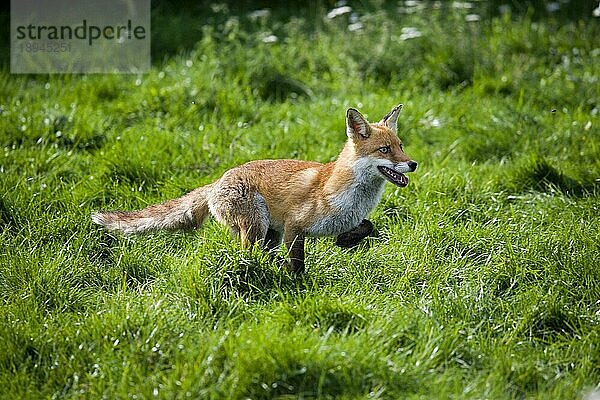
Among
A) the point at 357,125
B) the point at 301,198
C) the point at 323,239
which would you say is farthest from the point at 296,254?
the point at 357,125

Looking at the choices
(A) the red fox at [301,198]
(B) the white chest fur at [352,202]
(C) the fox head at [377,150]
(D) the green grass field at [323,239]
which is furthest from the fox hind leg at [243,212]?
(C) the fox head at [377,150]

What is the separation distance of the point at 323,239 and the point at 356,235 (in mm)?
404

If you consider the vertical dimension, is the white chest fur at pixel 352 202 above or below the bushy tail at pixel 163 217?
above

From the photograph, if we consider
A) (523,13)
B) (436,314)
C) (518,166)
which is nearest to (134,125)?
(518,166)

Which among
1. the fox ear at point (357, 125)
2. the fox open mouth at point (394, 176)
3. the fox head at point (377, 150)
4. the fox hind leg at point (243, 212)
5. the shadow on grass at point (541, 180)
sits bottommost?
the shadow on grass at point (541, 180)

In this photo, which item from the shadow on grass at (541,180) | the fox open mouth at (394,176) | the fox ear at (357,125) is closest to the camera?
the fox open mouth at (394,176)

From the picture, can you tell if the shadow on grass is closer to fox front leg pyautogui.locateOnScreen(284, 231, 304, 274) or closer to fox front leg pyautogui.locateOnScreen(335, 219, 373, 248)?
fox front leg pyautogui.locateOnScreen(335, 219, 373, 248)

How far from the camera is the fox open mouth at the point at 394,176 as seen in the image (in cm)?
504

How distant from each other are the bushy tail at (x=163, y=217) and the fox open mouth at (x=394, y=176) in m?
1.25

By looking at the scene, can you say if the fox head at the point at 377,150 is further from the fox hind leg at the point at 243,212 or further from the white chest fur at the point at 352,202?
the fox hind leg at the point at 243,212

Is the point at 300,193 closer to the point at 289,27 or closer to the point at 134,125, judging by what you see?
the point at 134,125

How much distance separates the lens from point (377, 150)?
16.9 feet

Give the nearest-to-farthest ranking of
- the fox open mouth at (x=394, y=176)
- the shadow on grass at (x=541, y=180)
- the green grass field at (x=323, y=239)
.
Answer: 1. the green grass field at (x=323, y=239)
2. the fox open mouth at (x=394, y=176)
3. the shadow on grass at (x=541, y=180)

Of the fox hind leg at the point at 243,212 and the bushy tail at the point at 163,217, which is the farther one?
the bushy tail at the point at 163,217
